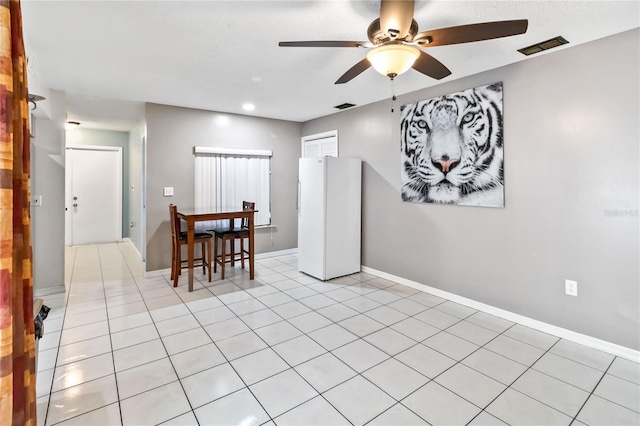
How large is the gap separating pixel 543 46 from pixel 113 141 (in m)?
7.10

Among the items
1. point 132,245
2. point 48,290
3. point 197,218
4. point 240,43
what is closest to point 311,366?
point 197,218

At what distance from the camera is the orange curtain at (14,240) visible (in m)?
0.75

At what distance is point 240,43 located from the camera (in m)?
2.51

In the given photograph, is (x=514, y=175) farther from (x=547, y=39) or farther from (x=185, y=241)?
(x=185, y=241)

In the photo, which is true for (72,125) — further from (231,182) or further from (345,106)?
(345,106)

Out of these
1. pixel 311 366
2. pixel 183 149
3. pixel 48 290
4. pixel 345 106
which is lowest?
pixel 311 366

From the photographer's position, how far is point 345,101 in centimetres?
427

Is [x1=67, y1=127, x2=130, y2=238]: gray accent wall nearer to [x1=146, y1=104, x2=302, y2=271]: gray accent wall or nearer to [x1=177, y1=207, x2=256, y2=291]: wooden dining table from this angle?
[x1=146, y1=104, x2=302, y2=271]: gray accent wall

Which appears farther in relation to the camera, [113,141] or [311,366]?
[113,141]

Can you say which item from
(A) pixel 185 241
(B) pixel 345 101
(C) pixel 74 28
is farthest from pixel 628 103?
(A) pixel 185 241

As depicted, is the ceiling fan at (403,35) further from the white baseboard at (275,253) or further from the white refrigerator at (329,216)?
the white baseboard at (275,253)

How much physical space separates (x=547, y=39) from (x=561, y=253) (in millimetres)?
1692

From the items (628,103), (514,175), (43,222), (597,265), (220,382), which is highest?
(628,103)

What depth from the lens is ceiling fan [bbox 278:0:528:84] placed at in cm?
169
